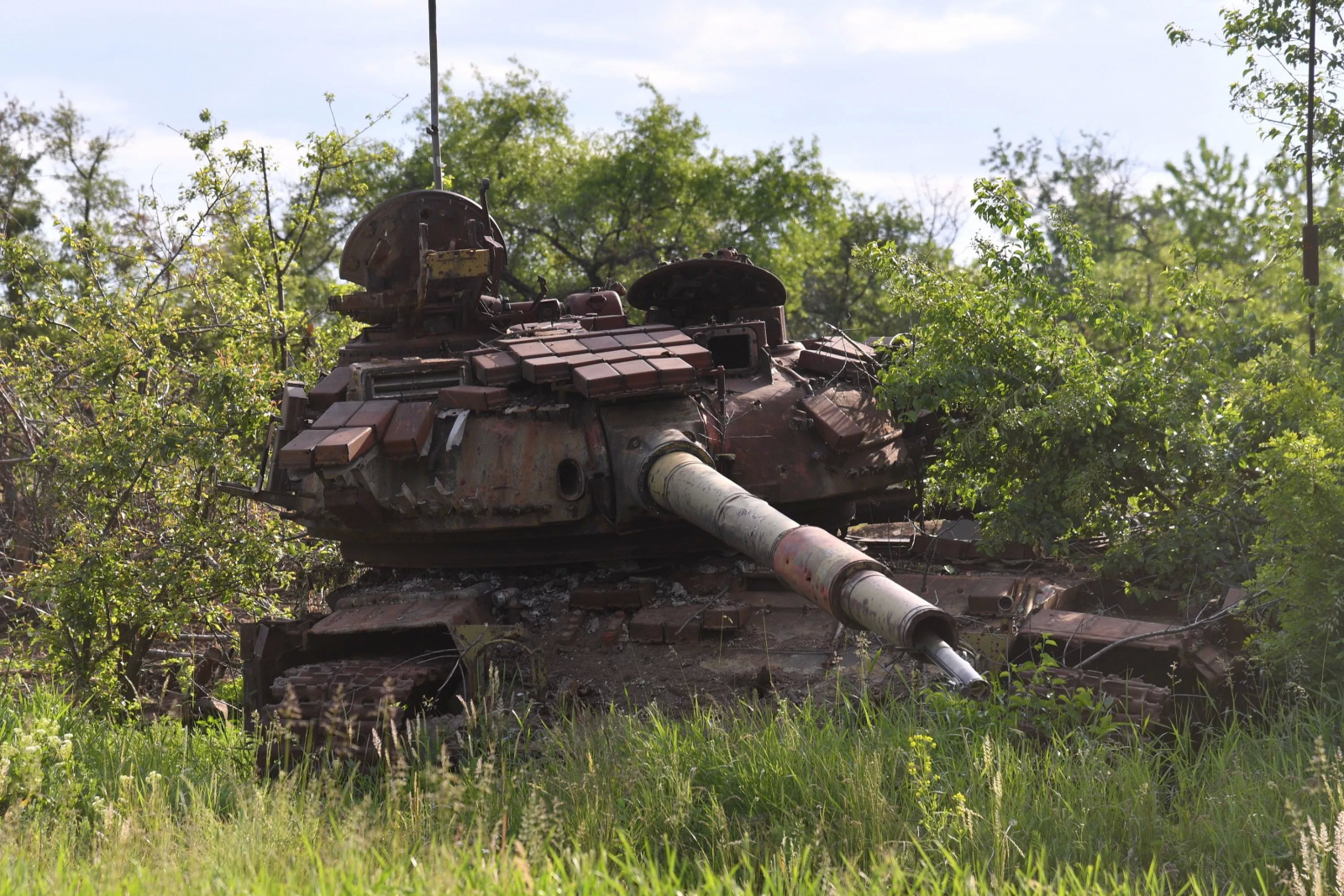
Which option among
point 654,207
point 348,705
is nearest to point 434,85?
point 348,705

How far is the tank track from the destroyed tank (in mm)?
19

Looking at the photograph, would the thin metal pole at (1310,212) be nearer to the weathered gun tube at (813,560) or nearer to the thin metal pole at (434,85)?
the thin metal pole at (434,85)

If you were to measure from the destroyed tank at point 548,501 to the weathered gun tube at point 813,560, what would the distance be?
22mm

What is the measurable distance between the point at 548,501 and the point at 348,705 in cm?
142

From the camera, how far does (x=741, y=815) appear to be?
531 cm

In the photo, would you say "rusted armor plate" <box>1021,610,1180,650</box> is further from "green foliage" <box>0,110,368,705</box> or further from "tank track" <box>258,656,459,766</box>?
"green foliage" <box>0,110,368,705</box>

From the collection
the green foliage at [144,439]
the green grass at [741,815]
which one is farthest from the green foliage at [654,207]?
the green grass at [741,815]

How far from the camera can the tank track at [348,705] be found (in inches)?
238

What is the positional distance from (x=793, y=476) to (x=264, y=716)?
9.90ft

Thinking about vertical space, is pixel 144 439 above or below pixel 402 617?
above

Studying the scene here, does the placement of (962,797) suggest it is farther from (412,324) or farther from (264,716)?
(412,324)

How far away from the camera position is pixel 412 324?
27.3ft

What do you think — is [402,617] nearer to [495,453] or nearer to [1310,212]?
[495,453]

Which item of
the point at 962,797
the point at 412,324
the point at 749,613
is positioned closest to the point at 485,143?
the point at 412,324
